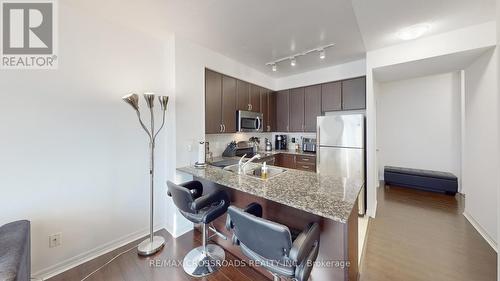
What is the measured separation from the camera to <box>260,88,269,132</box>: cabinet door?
13.2 ft

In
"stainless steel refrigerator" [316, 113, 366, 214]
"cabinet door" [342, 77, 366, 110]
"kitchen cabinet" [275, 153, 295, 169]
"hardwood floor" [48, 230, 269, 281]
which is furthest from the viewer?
"kitchen cabinet" [275, 153, 295, 169]

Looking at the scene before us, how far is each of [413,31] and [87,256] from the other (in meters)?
4.58

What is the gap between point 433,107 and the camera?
14.3 ft

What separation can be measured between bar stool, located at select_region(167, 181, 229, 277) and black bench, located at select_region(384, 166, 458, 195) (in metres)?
4.50

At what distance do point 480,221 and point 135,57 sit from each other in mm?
5078

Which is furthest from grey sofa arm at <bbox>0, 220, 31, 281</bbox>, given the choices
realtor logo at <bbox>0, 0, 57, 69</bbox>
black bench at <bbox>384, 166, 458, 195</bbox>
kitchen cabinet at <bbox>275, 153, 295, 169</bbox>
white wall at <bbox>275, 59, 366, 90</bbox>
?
black bench at <bbox>384, 166, 458, 195</bbox>

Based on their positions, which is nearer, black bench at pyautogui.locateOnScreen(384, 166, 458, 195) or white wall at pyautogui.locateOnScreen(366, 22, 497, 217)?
white wall at pyautogui.locateOnScreen(366, 22, 497, 217)

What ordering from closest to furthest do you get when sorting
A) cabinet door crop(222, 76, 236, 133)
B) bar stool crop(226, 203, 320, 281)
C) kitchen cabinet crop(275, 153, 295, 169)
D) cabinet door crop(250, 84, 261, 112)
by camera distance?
bar stool crop(226, 203, 320, 281), cabinet door crop(222, 76, 236, 133), cabinet door crop(250, 84, 261, 112), kitchen cabinet crop(275, 153, 295, 169)

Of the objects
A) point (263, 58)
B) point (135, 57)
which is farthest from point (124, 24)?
point (263, 58)

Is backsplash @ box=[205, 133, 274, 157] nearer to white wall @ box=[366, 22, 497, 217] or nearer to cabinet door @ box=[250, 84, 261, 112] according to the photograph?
cabinet door @ box=[250, 84, 261, 112]

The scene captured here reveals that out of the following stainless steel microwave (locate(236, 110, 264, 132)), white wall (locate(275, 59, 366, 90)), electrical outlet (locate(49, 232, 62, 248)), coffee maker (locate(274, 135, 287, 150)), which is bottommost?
electrical outlet (locate(49, 232, 62, 248))

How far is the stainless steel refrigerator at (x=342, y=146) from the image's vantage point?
2.96 m

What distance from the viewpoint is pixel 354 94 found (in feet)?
11.1

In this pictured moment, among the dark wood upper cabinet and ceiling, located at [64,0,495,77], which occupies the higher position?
ceiling, located at [64,0,495,77]
